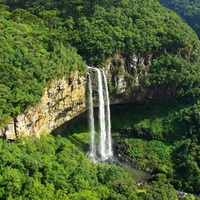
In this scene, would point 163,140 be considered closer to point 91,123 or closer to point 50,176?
point 91,123

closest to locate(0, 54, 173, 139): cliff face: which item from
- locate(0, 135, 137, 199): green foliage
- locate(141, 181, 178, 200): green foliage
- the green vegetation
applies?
locate(0, 135, 137, 199): green foliage

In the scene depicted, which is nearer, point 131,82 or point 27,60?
point 27,60

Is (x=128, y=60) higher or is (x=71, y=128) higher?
(x=128, y=60)

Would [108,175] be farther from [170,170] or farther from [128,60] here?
[128,60]

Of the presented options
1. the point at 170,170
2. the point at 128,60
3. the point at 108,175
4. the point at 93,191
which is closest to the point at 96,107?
the point at 128,60

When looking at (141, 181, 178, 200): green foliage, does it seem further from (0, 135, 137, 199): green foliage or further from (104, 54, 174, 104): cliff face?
(104, 54, 174, 104): cliff face

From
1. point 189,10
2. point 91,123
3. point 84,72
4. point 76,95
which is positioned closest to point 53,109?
point 76,95
